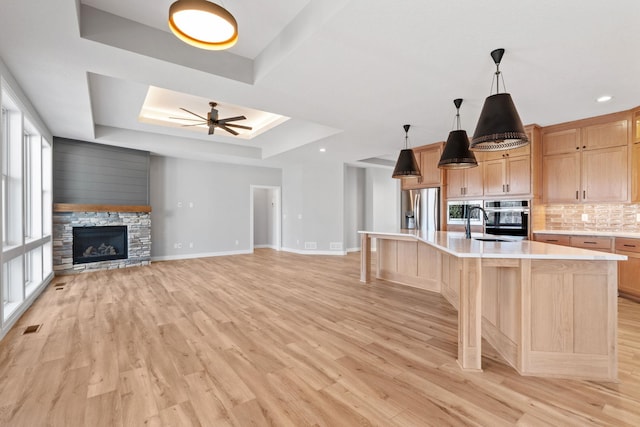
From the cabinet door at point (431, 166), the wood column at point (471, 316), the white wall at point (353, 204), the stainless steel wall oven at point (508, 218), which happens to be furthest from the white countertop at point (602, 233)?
the white wall at point (353, 204)

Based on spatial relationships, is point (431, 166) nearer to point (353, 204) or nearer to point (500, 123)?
point (353, 204)

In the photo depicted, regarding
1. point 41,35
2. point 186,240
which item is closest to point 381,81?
point 41,35

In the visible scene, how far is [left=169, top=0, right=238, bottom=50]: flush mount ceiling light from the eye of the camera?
1.62 meters

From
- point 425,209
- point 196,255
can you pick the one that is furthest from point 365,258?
point 196,255

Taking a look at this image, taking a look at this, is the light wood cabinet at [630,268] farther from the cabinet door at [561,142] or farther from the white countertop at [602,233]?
the cabinet door at [561,142]

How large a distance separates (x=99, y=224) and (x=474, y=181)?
7.31 meters

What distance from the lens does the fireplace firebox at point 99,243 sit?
562 centimetres

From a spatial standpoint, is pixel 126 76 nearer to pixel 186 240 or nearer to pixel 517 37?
pixel 517 37

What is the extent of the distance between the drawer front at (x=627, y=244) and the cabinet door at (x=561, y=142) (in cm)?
142

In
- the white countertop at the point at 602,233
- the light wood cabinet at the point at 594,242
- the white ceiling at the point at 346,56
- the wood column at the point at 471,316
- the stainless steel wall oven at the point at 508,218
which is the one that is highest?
the white ceiling at the point at 346,56

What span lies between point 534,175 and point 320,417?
4.68 m

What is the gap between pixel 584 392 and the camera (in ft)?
6.05

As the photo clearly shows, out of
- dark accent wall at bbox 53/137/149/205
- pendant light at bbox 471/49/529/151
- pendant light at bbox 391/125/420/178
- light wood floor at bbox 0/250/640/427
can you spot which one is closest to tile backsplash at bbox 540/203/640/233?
light wood floor at bbox 0/250/640/427

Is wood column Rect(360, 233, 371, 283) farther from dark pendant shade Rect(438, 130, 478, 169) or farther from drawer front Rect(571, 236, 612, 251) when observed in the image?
drawer front Rect(571, 236, 612, 251)
